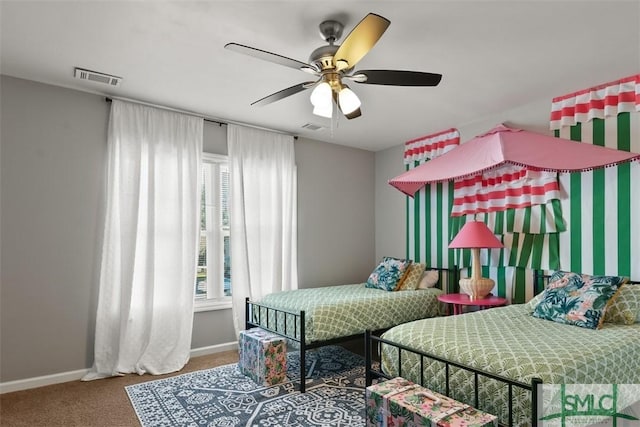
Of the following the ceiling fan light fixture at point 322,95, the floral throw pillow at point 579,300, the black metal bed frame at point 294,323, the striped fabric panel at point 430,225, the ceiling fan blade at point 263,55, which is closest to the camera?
A: the ceiling fan blade at point 263,55

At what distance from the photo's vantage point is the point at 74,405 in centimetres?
287

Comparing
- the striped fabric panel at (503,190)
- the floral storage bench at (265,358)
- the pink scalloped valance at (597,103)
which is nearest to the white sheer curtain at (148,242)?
the floral storage bench at (265,358)

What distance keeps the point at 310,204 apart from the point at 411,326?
8.53 feet

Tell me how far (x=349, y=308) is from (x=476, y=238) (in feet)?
4.50

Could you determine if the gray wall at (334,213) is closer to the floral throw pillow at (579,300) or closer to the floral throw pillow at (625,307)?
the floral throw pillow at (579,300)

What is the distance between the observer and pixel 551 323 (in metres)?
2.73

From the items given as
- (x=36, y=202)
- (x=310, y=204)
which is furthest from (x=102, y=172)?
(x=310, y=204)

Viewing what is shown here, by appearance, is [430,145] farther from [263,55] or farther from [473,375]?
[473,375]

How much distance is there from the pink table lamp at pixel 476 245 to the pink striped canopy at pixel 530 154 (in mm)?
589

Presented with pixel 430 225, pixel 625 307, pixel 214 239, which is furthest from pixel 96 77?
pixel 625 307

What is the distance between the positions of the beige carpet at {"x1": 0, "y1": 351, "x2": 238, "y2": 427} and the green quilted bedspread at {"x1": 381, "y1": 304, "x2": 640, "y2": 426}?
1.94 metres

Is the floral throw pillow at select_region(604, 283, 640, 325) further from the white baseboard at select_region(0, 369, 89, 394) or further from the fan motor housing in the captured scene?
the white baseboard at select_region(0, 369, 89, 394)

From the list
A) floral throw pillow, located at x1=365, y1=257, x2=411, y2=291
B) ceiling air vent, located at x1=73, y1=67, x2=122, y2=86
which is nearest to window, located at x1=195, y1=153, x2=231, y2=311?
ceiling air vent, located at x1=73, y1=67, x2=122, y2=86

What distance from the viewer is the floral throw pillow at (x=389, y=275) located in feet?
13.6
